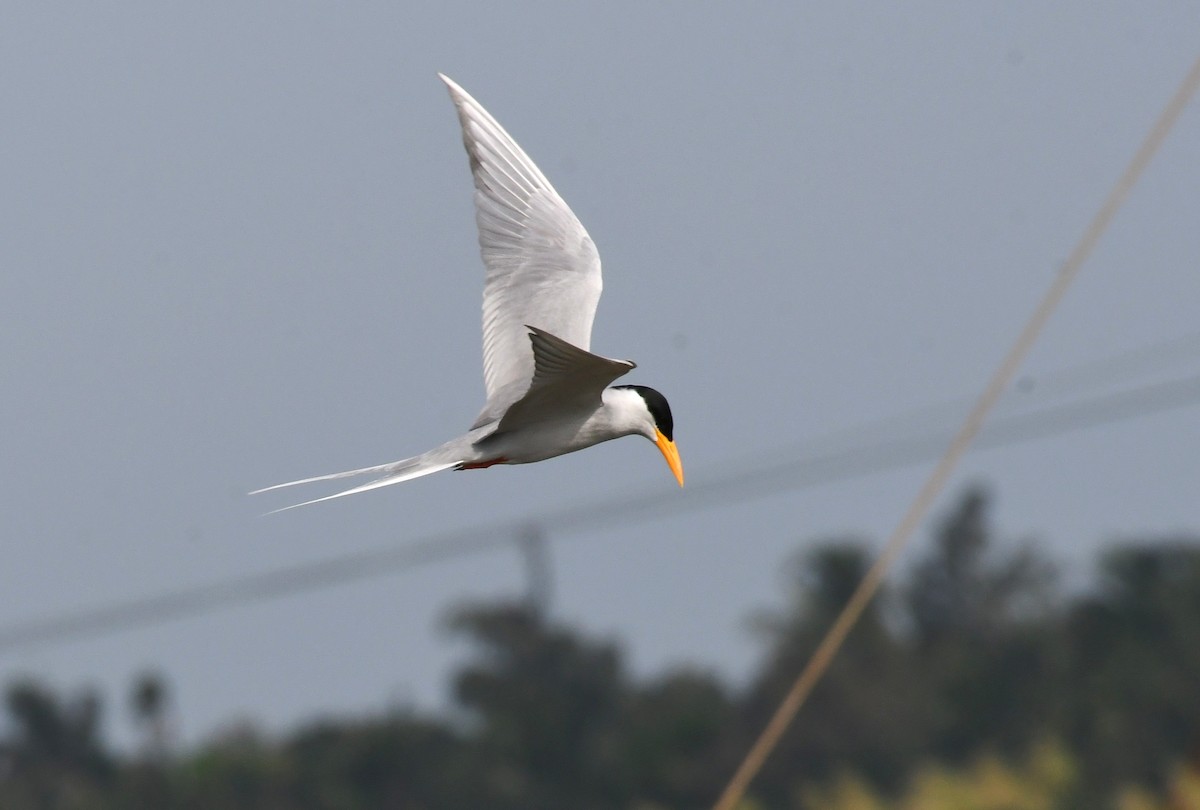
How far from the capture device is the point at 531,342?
6371 millimetres

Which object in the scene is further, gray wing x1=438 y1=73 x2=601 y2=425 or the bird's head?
gray wing x1=438 y1=73 x2=601 y2=425

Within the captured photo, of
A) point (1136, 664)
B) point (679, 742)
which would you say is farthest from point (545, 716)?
point (1136, 664)

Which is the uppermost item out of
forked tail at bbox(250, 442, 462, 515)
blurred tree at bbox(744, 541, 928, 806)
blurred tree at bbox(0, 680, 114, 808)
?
forked tail at bbox(250, 442, 462, 515)

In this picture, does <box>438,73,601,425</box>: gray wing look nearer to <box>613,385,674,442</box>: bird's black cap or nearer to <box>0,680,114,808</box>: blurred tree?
<box>613,385,674,442</box>: bird's black cap

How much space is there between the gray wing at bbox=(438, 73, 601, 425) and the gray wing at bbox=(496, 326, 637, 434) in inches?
42.5

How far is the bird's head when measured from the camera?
6.98m

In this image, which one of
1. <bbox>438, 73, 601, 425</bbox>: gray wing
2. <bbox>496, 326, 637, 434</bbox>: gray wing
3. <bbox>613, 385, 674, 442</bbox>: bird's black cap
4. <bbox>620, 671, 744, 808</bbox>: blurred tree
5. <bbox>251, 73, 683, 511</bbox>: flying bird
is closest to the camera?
Result: <bbox>496, 326, 637, 434</bbox>: gray wing

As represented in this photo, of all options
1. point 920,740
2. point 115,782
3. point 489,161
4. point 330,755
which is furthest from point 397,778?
point 489,161

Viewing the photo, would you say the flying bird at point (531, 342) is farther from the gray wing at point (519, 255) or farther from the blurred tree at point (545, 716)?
the blurred tree at point (545, 716)

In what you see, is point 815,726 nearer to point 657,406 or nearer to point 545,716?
point 545,716

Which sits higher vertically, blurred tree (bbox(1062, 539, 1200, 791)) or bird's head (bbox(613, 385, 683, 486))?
bird's head (bbox(613, 385, 683, 486))

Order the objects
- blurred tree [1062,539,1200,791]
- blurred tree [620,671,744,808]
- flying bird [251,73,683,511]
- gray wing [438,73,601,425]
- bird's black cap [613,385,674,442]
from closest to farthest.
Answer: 1. flying bird [251,73,683,511]
2. bird's black cap [613,385,674,442]
3. gray wing [438,73,601,425]
4. blurred tree [1062,539,1200,791]
5. blurred tree [620,671,744,808]

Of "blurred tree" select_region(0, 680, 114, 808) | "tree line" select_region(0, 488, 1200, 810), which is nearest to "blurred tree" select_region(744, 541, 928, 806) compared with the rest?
"tree line" select_region(0, 488, 1200, 810)

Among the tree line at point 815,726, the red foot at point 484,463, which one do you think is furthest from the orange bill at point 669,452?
the tree line at point 815,726
